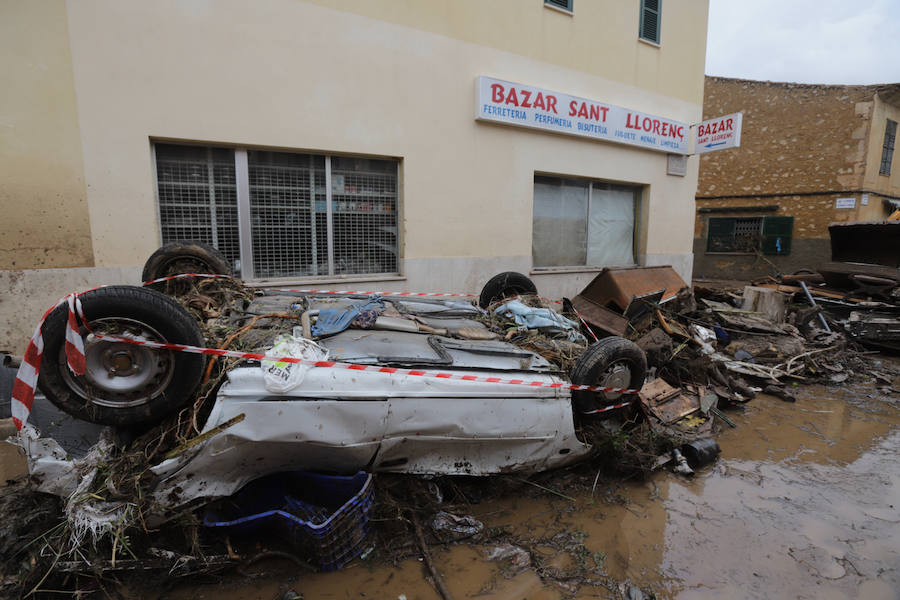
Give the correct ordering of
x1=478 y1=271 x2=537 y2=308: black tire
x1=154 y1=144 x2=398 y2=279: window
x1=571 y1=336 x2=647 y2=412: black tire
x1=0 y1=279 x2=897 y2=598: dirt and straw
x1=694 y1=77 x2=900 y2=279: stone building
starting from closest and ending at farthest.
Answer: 1. x1=0 y1=279 x2=897 y2=598: dirt and straw
2. x1=571 y1=336 x2=647 y2=412: black tire
3. x1=154 y1=144 x2=398 y2=279: window
4. x1=478 y1=271 x2=537 y2=308: black tire
5. x1=694 y1=77 x2=900 y2=279: stone building

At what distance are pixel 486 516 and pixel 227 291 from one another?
2795 millimetres

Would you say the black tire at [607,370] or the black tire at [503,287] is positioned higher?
the black tire at [503,287]

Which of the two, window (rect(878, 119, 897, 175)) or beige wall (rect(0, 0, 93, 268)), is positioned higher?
window (rect(878, 119, 897, 175))

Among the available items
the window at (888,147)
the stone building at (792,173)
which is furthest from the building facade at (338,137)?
the window at (888,147)

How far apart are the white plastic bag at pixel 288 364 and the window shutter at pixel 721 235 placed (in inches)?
725

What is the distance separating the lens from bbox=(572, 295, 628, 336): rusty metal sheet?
5004 millimetres

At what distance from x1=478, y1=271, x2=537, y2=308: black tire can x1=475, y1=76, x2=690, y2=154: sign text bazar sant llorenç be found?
3.03 meters

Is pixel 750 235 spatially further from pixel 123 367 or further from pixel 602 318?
pixel 123 367

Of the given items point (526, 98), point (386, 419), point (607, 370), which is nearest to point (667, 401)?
point (607, 370)

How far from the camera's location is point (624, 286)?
18.3 feet

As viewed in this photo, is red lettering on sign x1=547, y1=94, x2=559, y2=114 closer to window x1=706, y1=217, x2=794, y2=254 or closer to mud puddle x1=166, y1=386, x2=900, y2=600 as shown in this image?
mud puddle x1=166, y1=386, x2=900, y2=600

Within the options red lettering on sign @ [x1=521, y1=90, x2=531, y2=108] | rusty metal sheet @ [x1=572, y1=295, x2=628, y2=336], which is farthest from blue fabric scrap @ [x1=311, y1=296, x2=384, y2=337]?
red lettering on sign @ [x1=521, y1=90, x2=531, y2=108]

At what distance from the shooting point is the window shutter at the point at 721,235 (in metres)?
16.7

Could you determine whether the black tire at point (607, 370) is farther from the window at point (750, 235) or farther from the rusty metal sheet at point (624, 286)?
the window at point (750, 235)
